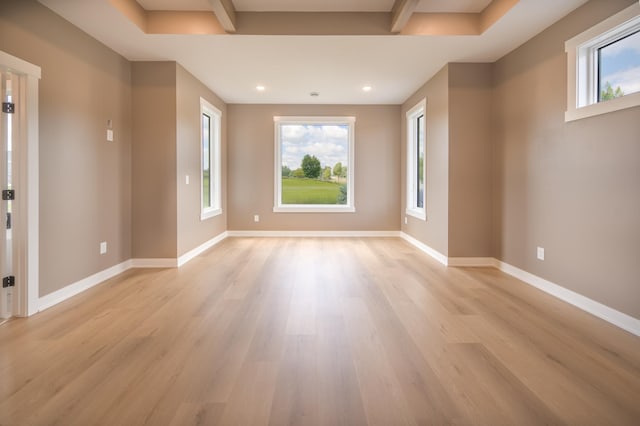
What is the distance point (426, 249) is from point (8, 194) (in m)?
5.00

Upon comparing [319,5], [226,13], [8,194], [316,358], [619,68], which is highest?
[319,5]

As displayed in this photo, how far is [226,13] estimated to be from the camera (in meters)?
3.30

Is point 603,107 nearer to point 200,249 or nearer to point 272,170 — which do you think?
point 200,249

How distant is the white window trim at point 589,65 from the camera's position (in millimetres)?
2727

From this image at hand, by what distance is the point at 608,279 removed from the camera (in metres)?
2.83

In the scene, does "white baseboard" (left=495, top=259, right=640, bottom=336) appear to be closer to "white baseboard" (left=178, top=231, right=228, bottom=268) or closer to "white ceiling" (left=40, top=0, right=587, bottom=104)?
"white ceiling" (left=40, top=0, right=587, bottom=104)

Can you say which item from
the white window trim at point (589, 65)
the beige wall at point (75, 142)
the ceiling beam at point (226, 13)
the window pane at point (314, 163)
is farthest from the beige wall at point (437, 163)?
the beige wall at point (75, 142)

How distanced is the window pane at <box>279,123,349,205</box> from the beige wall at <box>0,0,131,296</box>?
3.33 metres

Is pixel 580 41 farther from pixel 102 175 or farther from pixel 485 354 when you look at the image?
pixel 102 175

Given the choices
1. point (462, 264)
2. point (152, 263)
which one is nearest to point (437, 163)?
point (462, 264)

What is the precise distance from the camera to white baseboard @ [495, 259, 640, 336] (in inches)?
103

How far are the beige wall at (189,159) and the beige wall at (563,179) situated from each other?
408 centimetres

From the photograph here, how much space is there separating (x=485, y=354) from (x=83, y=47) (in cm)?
448

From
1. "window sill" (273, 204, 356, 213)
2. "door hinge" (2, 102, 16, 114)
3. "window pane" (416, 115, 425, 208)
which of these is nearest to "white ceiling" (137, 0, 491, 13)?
"door hinge" (2, 102, 16, 114)
